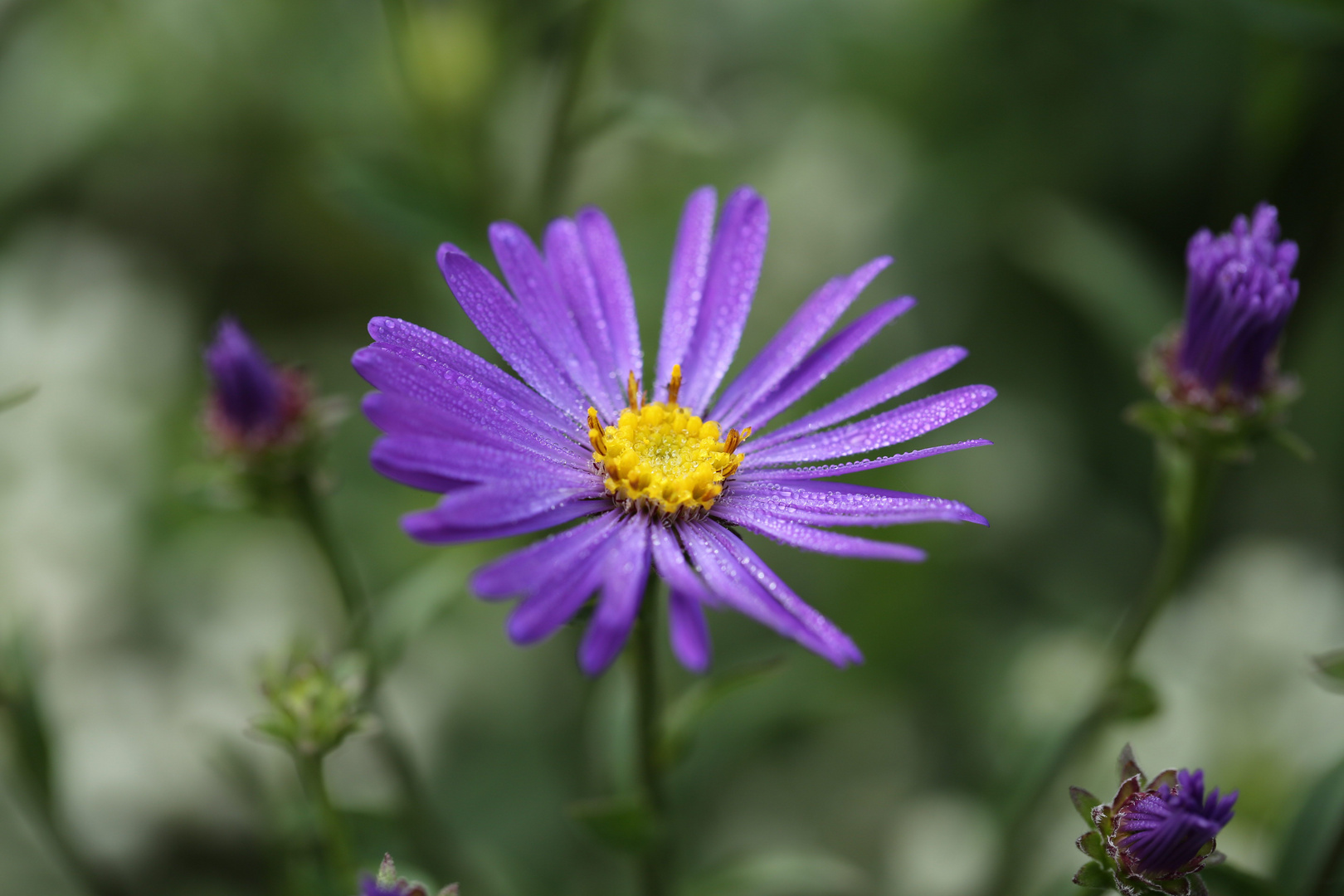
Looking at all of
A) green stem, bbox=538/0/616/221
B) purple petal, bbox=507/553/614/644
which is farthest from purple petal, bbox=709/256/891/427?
green stem, bbox=538/0/616/221

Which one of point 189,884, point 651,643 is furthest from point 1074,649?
point 189,884

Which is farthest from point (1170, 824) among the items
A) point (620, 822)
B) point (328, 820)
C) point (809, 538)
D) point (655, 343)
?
point (655, 343)

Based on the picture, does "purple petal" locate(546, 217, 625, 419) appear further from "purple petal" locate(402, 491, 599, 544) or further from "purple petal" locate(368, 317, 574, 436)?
"purple petal" locate(402, 491, 599, 544)

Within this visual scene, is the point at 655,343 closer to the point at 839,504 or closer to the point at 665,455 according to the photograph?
the point at 665,455

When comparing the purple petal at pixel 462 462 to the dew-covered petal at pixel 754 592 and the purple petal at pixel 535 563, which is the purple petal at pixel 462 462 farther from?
the dew-covered petal at pixel 754 592

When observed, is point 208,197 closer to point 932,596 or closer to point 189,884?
point 189,884

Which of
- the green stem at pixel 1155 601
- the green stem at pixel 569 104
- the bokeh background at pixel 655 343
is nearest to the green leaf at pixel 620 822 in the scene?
the bokeh background at pixel 655 343
